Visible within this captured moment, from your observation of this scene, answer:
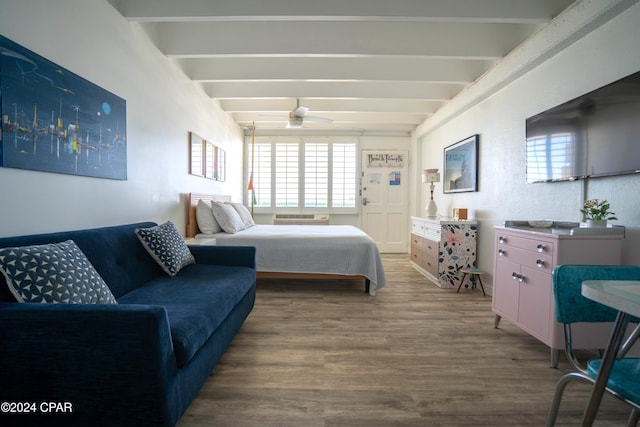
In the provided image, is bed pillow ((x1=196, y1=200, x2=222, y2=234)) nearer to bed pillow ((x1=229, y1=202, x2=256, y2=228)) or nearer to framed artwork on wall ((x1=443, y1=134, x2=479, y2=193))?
bed pillow ((x1=229, y1=202, x2=256, y2=228))

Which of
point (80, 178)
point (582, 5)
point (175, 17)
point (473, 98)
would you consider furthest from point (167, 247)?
point (473, 98)

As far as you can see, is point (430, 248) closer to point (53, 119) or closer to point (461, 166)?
point (461, 166)

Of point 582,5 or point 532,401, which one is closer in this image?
point 532,401

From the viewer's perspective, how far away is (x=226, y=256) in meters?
2.62

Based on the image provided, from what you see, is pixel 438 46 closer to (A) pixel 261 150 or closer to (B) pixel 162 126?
(B) pixel 162 126

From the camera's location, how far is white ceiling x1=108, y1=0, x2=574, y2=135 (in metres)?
2.44

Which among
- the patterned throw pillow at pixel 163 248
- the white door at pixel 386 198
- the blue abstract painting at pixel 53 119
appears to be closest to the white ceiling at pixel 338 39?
the blue abstract painting at pixel 53 119

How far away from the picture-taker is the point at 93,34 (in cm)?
210

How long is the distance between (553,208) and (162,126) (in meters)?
3.74

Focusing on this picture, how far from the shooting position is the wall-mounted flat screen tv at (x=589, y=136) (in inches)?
72.7

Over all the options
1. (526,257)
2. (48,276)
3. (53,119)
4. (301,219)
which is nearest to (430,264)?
(526,257)

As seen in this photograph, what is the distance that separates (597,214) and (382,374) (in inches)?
69.6

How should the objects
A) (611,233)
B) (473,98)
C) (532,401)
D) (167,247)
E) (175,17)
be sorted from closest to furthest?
(532,401) < (611,233) < (167,247) < (175,17) < (473,98)

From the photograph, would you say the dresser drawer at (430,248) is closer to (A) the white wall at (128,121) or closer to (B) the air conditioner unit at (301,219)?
(B) the air conditioner unit at (301,219)
